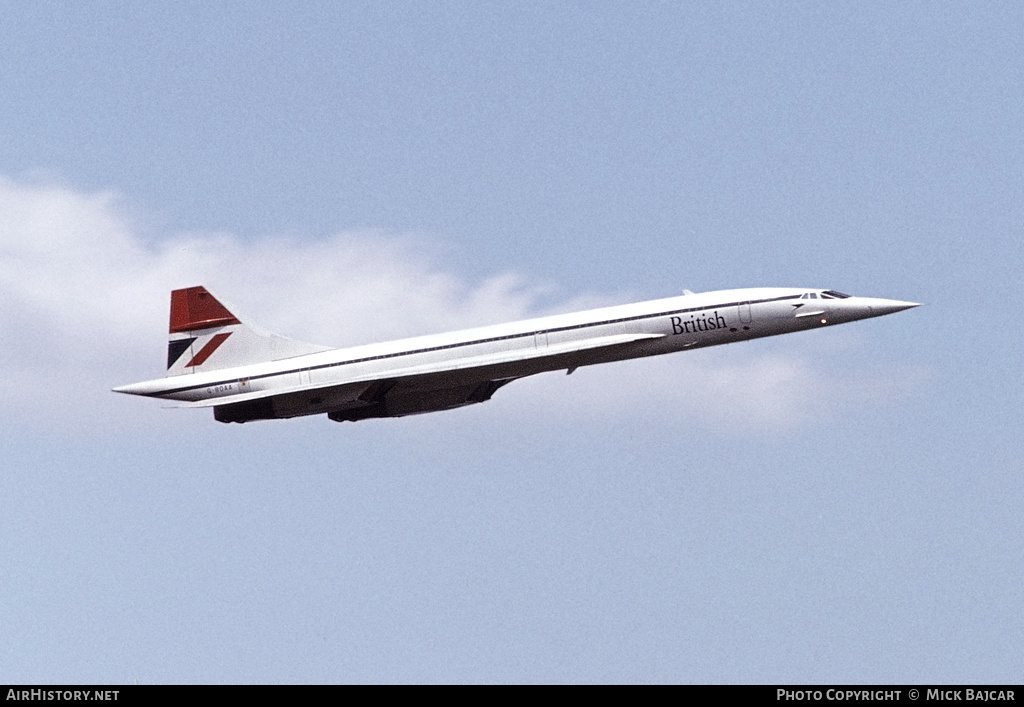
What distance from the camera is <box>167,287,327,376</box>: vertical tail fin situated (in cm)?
3762

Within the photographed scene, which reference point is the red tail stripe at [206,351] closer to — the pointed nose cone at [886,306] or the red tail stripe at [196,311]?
the red tail stripe at [196,311]

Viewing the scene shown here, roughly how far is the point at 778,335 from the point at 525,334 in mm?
6486

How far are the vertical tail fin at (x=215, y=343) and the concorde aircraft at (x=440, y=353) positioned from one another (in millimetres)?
26

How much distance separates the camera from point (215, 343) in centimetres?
3781

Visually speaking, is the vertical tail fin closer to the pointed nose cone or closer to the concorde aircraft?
the concorde aircraft

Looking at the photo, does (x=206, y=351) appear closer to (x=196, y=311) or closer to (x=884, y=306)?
(x=196, y=311)

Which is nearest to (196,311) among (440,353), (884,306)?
(440,353)

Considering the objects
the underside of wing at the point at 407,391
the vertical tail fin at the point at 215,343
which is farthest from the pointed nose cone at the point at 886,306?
the vertical tail fin at the point at 215,343

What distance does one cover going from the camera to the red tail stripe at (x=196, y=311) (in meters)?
38.0

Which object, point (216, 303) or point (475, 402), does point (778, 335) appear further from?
point (216, 303)

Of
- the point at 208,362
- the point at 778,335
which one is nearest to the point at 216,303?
the point at 208,362

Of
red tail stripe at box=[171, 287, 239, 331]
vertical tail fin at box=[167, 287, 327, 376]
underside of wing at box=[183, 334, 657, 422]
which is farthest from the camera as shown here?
red tail stripe at box=[171, 287, 239, 331]

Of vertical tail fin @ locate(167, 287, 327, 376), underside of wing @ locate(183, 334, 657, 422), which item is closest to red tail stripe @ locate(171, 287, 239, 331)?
vertical tail fin @ locate(167, 287, 327, 376)
